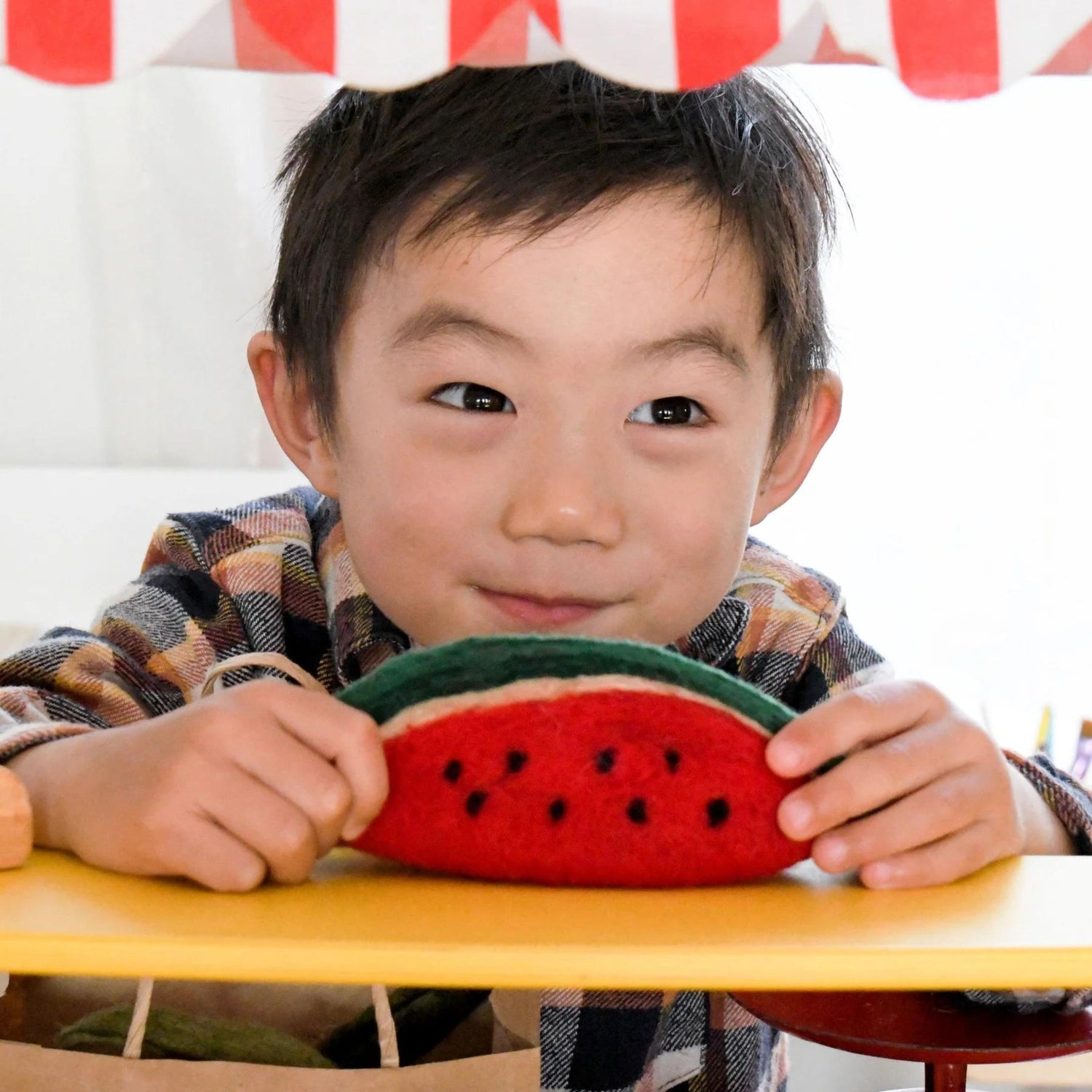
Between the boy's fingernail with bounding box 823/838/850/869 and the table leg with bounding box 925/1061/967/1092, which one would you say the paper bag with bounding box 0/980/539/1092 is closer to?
the boy's fingernail with bounding box 823/838/850/869

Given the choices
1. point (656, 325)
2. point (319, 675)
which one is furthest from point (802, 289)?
point (319, 675)

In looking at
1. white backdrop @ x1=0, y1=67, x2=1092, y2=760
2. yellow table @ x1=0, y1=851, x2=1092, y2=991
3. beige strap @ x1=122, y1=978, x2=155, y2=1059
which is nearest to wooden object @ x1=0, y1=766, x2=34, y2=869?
yellow table @ x1=0, y1=851, x2=1092, y2=991

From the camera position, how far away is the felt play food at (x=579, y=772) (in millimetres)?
625

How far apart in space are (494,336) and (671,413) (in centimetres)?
16

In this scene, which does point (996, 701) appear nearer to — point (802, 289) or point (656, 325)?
point (802, 289)

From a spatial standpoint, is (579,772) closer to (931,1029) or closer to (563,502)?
(563,502)

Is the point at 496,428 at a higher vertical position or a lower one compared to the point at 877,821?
higher

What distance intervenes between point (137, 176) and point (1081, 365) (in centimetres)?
152

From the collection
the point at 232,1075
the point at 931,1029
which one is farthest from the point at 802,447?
the point at 232,1075

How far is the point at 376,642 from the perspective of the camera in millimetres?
1214

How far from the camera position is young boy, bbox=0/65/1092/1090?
0.70 m

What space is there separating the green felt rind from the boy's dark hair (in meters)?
0.40

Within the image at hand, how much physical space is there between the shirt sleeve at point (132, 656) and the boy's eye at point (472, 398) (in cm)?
32

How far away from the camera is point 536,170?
3.25ft
